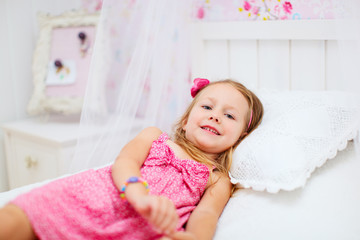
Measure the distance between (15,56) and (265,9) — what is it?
1460mm

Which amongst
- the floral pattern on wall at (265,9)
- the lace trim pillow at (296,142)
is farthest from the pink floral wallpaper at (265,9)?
the lace trim pillow at (296,142)

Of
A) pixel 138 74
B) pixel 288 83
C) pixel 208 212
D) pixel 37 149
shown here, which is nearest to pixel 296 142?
pixel 208 212

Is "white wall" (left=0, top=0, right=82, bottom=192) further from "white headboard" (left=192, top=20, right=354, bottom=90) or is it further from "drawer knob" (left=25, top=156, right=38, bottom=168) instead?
"white headboard" (left=192, top=20, right=354, bottom=90)

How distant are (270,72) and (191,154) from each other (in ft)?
1.94

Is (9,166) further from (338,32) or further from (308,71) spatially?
(338,32)

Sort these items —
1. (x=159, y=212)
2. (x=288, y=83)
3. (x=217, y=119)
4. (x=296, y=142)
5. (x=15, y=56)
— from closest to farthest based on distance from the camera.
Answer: (x=159, y=212)
(x=296, y=142)
(x=217, y=119)
(x=288, y=83)
(x=15, y=56)

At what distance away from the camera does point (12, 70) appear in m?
2.23

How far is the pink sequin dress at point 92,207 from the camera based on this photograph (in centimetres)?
93

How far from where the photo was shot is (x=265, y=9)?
1.48m

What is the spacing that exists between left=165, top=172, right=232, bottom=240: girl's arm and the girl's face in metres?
0.11

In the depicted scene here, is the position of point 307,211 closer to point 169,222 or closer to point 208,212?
point 208,212

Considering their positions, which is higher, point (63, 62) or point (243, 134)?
point (63, 62)

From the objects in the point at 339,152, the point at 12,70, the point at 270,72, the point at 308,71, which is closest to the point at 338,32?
the point at 339,152

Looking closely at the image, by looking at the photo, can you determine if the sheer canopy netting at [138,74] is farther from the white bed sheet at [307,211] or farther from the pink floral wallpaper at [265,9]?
the white bed sheet at [307,211]
